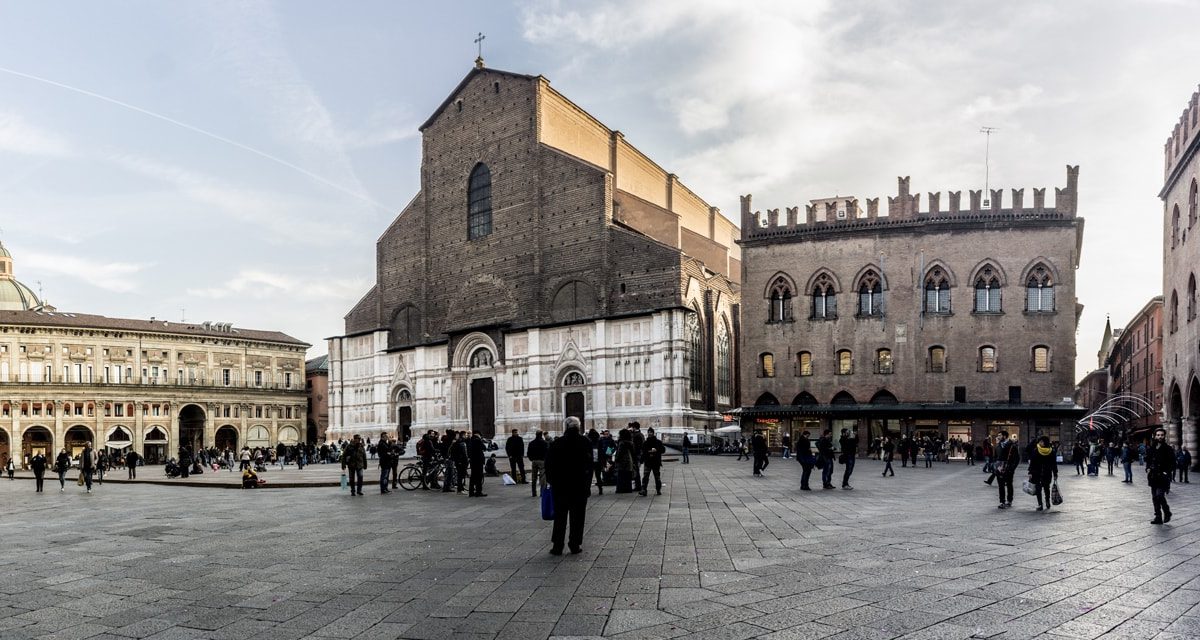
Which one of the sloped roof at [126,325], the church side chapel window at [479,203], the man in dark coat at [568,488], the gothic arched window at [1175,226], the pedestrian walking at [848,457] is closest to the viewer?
the man in dark coat at [568,488]

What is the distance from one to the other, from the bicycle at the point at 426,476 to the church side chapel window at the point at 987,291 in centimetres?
2684

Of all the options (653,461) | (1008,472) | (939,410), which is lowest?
(939,410)

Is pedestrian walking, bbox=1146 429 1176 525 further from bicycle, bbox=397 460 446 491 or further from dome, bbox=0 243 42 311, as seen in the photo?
dome, bbox=0 243 42 311

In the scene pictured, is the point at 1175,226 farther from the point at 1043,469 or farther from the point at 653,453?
the point at 653,453

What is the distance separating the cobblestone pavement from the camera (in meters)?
6.33

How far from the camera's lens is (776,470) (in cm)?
2695

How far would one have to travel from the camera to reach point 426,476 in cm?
2014

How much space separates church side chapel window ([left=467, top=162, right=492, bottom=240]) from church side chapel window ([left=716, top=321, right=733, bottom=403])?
15.1 meters

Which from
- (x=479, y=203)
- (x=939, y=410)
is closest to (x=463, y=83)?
(x=479, y=203)

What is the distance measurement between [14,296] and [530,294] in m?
56.0

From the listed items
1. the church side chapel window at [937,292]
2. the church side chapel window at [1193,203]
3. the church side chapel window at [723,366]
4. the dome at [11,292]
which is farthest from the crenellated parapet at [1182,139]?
the dome at [11,292]

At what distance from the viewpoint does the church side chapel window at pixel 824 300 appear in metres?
39.3

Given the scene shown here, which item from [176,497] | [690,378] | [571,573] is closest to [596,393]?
[690,378]

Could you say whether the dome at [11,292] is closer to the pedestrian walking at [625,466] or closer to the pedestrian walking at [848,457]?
the pedestrian walking at [625,466]
